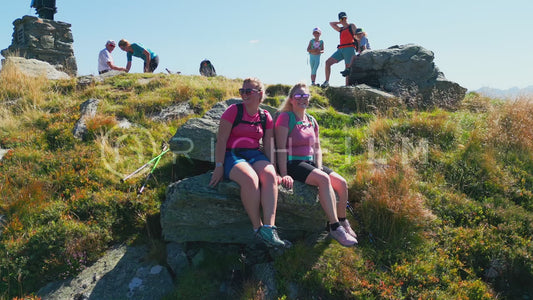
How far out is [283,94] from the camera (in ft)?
35.8

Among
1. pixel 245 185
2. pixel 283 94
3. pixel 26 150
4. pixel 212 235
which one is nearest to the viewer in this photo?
pixel 245 185

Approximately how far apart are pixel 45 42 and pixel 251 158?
1645 centimetres

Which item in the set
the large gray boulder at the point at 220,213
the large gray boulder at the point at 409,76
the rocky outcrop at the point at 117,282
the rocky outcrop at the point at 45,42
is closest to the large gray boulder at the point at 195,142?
the large gray boulder at the point at 220,213

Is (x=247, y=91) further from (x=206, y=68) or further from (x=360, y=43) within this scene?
(x=206, y=68)

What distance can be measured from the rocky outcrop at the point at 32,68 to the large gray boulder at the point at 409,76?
→ 36.7 ft

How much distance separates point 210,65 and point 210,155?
35.5ft

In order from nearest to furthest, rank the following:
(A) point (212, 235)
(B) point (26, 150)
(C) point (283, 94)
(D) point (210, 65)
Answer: (A) point (212, 235)
(B) point (26, 150)
(C) point (283, 94)
(D) point (210, 65)

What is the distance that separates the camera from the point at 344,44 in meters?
12.1

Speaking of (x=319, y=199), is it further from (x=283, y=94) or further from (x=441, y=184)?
(x=283, y=94)

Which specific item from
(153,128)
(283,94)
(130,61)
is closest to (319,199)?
(153,128)

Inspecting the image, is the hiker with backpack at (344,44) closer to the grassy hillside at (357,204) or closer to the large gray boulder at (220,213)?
the grassy hillside at (357,204)

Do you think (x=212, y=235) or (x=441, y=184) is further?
(x=441, y=184)

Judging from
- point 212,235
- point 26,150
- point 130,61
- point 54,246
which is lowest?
point 54,246

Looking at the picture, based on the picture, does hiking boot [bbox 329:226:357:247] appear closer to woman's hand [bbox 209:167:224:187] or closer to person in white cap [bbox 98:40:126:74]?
woman's hand [bbox 209:167:224:187]
